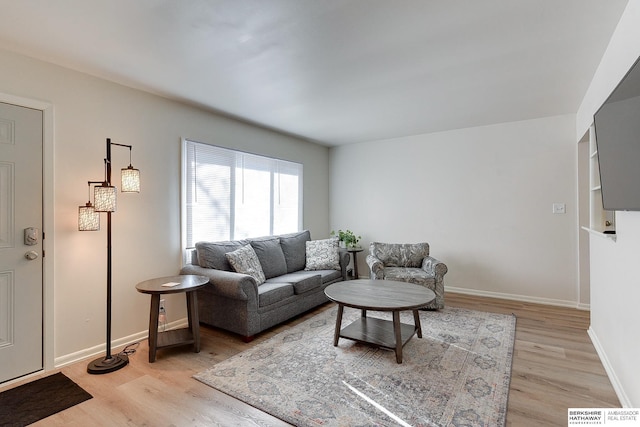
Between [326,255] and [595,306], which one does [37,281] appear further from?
[595,306]

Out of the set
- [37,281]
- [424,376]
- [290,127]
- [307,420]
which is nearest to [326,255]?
[290,127]

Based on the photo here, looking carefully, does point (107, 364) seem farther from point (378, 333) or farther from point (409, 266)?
point (409, 266)

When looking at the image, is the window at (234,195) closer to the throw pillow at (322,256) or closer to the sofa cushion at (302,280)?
the throw pillow at (322,256)

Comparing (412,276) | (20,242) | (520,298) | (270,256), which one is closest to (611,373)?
(412,276)

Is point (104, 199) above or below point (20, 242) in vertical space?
above

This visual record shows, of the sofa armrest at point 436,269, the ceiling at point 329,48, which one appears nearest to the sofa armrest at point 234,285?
the ceiling at point 329,48

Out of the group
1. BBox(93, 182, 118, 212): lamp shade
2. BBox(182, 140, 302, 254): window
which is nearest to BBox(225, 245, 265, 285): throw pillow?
BBox(182, 140, 302, 254): window

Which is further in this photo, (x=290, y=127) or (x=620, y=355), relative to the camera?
(x=290, y=127)

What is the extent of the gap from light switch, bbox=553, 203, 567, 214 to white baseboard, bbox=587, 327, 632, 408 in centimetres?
162

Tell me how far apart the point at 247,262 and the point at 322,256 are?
125 centimetres

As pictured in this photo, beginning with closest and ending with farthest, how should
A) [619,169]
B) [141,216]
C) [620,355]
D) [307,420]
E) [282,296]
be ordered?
[619,169] → [307,420] → [620,355] → [141,216] → [282,296]

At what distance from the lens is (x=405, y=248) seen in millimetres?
4465

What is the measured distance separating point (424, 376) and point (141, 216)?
2929 millimetres

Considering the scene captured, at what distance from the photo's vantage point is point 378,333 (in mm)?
2908
